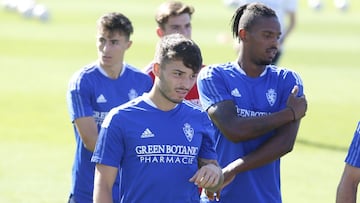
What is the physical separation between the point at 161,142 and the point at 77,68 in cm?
1915

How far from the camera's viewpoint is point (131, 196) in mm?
6617

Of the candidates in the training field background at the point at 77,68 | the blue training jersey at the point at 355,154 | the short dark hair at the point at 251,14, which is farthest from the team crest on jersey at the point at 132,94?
the training field background at the point at 77,68

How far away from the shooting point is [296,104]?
24.9ft

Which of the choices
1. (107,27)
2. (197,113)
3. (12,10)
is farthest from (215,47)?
(197,113)

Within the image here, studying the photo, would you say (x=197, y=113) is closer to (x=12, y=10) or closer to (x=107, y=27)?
(x=107, y=27)

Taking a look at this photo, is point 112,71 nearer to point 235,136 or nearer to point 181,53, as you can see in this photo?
point 235,136

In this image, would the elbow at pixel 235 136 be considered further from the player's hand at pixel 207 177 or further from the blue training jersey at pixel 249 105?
the player's hand at pixel 207 177

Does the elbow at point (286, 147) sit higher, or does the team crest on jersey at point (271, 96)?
the team crest on jersey at point (271, 96)

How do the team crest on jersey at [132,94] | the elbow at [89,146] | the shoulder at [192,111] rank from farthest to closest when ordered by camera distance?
the team crest on jersey at [132,94] < the elbow at [89,146] < the shoulder at [192,111]

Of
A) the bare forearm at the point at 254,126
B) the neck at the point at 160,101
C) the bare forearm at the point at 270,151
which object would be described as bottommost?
the bare forearm at the point at 270,151

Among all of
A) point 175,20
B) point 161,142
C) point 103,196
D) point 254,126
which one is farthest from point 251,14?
point 175,20

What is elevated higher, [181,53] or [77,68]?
[181,53]

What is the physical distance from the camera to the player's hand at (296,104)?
7.59 meters

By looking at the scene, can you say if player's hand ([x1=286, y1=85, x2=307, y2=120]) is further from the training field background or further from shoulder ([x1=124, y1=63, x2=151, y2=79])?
A: the training field background
